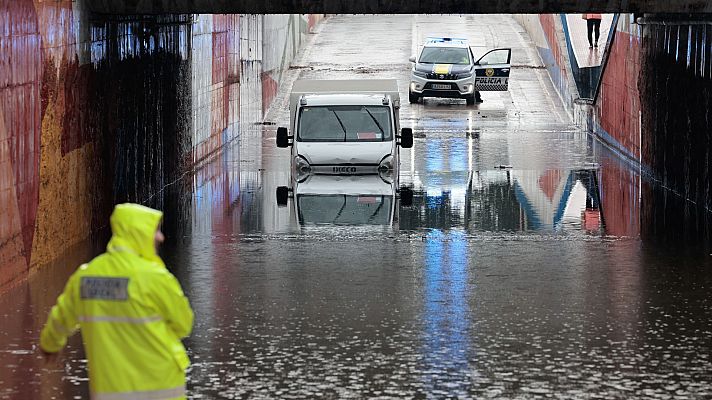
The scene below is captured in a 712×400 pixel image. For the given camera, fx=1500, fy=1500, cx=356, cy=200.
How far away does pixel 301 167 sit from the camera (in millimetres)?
25125

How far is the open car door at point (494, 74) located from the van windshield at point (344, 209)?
19644 mm

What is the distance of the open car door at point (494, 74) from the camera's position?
42.5m

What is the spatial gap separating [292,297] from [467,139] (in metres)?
20.3

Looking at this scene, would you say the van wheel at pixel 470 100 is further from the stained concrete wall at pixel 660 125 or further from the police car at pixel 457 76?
the stained concrete wall at pixel 660 125

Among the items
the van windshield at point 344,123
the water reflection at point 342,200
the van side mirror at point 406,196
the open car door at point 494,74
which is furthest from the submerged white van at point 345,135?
the open car door at point 494,74

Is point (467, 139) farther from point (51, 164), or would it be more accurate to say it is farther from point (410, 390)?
point (410, 390)

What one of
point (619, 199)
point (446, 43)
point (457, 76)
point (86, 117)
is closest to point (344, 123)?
point (619, 199)

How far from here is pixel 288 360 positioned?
38.0 feet

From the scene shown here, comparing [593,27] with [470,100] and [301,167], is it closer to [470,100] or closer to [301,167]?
[470,100]

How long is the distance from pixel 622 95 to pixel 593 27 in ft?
38.0

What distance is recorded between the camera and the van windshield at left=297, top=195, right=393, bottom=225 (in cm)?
2080

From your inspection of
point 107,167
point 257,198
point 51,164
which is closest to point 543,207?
point 257,198

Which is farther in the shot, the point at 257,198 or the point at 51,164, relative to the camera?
the point at 257,198

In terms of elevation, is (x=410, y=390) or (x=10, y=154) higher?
(x=10, y=154)
